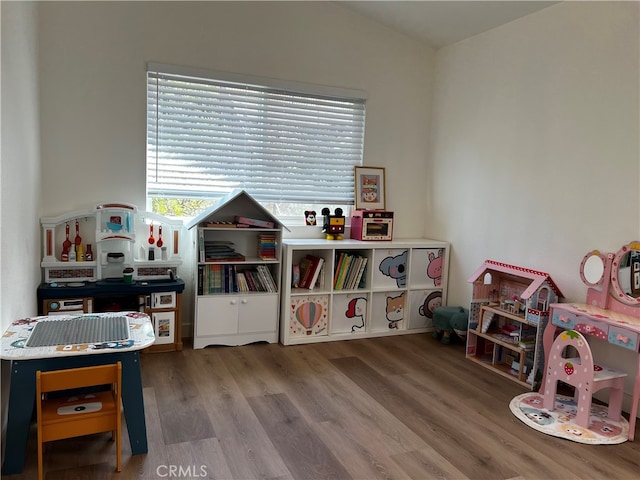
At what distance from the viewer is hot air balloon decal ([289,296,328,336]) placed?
375cm

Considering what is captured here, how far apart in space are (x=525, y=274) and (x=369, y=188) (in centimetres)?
151

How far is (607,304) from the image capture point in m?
2.90

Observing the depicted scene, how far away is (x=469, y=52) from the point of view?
13.1ft

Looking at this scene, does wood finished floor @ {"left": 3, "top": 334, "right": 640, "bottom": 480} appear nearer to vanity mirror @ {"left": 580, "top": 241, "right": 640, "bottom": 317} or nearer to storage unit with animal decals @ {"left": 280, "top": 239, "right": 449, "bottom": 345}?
storage unit with animal decals @ {"left": 280, "top": 239, "right": 449, "bottom": 345}

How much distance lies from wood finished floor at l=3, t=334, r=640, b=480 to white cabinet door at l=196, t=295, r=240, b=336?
155 mm

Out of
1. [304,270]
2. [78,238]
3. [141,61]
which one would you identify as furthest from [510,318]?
[141,61]

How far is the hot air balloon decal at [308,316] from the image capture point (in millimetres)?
3754

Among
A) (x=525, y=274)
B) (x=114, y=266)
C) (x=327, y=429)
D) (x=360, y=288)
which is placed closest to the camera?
(x=327, y=429)

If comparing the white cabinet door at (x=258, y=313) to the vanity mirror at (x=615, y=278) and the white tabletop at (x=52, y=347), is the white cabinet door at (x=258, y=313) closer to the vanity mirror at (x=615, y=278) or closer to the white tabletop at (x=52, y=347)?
the white tabletop at (x=52, y=347)

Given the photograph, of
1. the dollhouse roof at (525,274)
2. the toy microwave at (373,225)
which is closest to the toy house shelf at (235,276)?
the toy microwave at (373,225)

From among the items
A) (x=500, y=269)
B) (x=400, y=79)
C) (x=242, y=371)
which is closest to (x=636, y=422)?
(x=500, y=269)

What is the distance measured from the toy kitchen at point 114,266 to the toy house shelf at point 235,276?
0.62ft

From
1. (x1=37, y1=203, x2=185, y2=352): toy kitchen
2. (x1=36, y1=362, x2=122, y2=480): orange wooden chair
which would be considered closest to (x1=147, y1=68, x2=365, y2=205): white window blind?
(x1=37, y1=203, x2=185, y2=352): toy kitchen

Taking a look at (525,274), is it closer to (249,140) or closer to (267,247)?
(267,247)
